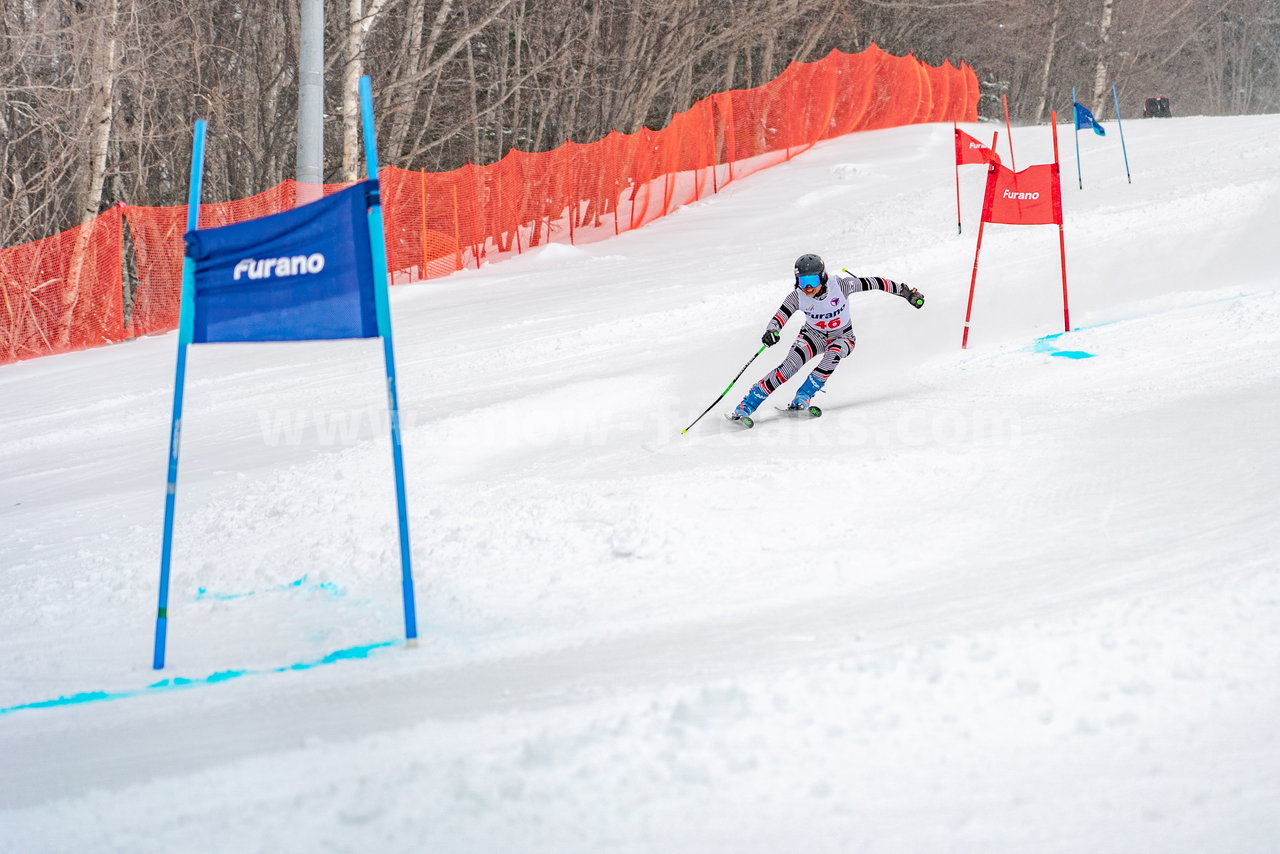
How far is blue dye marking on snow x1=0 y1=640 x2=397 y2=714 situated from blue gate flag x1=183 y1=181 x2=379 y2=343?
4.41 feet

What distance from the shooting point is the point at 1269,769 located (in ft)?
9.89

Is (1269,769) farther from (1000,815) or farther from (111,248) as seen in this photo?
(111,248)

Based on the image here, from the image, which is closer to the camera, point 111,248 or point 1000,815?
point 1000,815

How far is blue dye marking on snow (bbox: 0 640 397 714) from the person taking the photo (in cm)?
427

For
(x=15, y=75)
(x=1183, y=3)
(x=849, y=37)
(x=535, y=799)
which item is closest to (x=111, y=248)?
(x=15, y=75)

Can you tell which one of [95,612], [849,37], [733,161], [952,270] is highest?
[849,37]

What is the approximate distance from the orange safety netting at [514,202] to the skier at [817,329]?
915cm

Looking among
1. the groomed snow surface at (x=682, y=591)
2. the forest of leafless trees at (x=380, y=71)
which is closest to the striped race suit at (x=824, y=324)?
the groomed snow surface at (x=682, y=591)

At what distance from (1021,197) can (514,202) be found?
9871 millimetres

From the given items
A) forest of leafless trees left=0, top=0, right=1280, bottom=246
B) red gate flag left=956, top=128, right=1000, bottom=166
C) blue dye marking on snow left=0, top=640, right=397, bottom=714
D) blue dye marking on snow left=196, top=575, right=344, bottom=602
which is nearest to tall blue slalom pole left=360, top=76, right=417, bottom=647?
blue dye marking on snow left=0, top=640, right=397, bottom=714

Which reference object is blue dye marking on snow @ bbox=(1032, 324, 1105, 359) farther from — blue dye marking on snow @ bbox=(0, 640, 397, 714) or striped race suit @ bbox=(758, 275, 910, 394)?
blue dye marking on snow @ bbox=(0, 640, 397, 714)

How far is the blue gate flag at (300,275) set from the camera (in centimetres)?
434

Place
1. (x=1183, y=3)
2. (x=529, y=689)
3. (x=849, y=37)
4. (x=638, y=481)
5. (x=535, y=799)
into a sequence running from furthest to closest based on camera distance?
1. (x=1183, y=3)
2. (x=849, y=37)
3. (x=638, y=481)
4. (x=529, y=689)
5. (x=535, y=799)

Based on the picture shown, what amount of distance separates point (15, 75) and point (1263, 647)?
18309 millimetres
